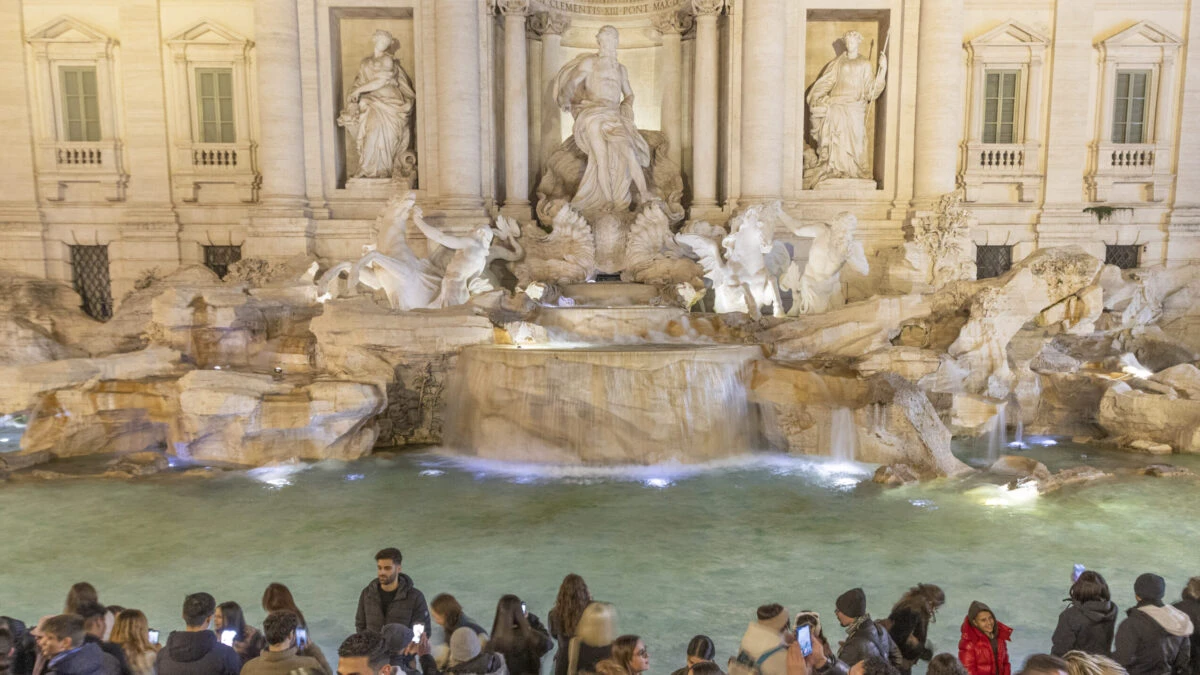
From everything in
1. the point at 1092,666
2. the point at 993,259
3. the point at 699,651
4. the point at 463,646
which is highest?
the point at 993,259

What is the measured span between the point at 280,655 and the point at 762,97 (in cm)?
1259

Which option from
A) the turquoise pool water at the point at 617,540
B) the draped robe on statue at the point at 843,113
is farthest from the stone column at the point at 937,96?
the turquoise pool water at the point at 617,540

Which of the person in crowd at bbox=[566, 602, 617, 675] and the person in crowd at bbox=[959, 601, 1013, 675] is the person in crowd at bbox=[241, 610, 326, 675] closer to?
the person in crowd at bbox=[566, 602, 617, 675]

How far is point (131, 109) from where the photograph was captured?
1462 centimetres

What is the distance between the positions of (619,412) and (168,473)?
184 inches

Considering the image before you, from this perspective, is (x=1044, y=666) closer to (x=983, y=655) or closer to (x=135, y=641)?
(x=983, y=655)

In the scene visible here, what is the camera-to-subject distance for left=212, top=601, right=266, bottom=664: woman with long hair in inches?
135

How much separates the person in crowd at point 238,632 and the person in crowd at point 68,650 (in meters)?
0.55

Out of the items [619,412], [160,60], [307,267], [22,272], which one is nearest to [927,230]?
[619,412]

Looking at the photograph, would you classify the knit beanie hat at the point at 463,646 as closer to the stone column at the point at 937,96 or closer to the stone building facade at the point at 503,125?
the stone building facade at the point at 503,125

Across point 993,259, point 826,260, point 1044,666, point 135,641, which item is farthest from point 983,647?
point 993,259

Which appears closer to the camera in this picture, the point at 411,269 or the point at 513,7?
the point at 411,269

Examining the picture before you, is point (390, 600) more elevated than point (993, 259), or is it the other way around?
point (993, 259)

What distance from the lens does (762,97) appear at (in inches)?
538
